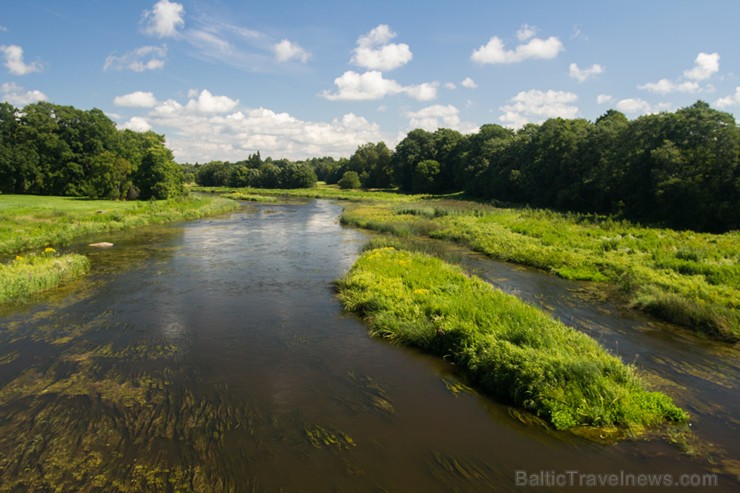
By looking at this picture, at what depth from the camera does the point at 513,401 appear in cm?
1032

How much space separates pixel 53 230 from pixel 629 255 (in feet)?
137

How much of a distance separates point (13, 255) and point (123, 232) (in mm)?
11325

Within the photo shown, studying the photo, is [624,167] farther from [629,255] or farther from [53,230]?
[53,230]

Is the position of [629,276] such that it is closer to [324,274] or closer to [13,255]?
[324,274]

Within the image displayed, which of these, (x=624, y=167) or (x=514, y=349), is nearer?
(x=514, y=349)

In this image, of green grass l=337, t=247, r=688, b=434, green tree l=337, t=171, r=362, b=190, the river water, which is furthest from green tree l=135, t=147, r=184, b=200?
green tree l=337, t=171, r=362, b=190

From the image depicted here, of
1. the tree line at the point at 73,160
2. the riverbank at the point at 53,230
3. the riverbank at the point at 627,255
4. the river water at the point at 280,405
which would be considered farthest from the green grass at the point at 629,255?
the tree line at the point at 73,160

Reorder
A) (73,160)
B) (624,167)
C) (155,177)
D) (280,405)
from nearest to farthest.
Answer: (280,405) → (624,167) → (155,177) → (73,160)

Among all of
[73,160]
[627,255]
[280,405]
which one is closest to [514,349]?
[280,405]

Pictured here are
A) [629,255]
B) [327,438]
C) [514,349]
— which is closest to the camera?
[327,438]

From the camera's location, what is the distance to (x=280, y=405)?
1033 centimetres

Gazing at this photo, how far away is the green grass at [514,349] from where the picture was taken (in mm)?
9289

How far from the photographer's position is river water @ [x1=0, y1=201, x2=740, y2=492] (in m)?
7.95

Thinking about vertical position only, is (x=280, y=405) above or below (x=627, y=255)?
below
